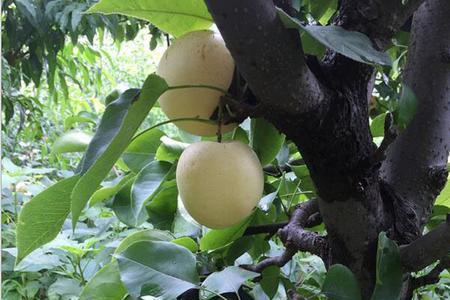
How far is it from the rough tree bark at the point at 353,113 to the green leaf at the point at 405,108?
24mm

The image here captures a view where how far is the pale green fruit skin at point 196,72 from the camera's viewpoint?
36 centimetres

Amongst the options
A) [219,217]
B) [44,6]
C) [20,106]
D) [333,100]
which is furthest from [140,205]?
[20,106]

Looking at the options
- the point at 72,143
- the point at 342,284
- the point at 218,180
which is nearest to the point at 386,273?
the point at 342,284

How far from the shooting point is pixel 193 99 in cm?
37

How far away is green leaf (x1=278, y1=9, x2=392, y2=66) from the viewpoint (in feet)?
0.95

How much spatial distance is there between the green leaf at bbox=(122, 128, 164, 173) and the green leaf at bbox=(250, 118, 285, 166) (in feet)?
0.41

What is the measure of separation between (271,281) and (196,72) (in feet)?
0.68

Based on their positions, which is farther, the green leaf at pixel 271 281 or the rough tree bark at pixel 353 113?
the green leaf at pixel 271 281

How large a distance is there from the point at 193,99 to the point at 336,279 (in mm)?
162

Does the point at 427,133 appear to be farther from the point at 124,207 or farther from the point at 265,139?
the point at 124,207

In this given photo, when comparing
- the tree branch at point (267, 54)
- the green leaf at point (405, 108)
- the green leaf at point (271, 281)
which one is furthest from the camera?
the green leaf at point (271, 281)

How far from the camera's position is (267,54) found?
11.3 inches

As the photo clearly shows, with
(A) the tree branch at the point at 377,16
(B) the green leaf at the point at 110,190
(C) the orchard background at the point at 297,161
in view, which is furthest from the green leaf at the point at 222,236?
(A) the tree branch at the point at 377,16

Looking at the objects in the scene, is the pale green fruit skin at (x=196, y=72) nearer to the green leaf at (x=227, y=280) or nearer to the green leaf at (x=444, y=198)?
the green leaf at (x=227, y=280)
